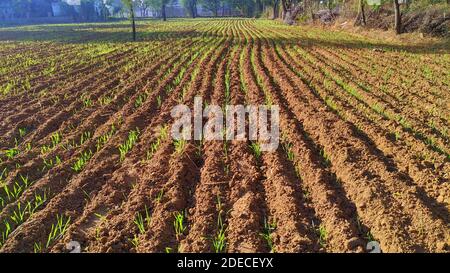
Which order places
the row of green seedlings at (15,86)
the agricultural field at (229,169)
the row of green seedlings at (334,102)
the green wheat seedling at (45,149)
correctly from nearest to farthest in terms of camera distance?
the agricultural field at (229,169), the green wheat seedling at (45,149), the row of green seedlings at (334,102), the row of green seedlings at (15,86)

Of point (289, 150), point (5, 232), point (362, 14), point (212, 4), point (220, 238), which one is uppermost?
point (212, 4)

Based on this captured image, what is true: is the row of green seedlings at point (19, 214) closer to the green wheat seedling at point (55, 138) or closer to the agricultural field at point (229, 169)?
the agricultural field at point (229, 169)

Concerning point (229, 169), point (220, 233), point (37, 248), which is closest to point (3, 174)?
point (37, 248)

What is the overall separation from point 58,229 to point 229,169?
2.34m

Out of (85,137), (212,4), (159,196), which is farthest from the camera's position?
(212,4)

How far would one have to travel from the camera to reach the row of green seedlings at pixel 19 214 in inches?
162

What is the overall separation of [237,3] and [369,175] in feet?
260

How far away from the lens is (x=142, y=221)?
167 inches

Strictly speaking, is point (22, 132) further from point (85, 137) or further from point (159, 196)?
point (159, 196)

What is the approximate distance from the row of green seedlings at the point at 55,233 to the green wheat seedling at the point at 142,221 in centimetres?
75

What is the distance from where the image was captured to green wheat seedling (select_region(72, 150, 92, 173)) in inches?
219

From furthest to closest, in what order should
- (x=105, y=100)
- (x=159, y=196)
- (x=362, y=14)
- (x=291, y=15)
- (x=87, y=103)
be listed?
(x=291, y=15) < (x=362, y=14) < (x=105, y=100) < (x=87, y=103) < (x=159, y=196)

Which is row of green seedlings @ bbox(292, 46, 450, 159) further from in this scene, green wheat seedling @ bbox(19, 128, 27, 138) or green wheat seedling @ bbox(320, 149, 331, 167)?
green wheat seedling @ bbox(19, 128, 27, 138)

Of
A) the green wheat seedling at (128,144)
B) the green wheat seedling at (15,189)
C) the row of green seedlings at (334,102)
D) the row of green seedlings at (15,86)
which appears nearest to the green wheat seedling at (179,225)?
the green wheat seedling at (128,144)
